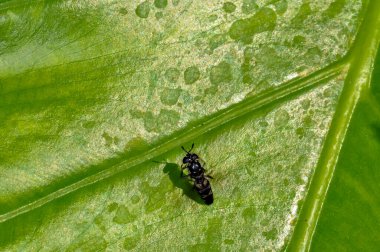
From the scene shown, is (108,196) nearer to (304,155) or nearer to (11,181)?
(11,181)

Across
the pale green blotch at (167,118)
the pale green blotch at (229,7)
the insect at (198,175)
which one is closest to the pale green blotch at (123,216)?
the insect at (198,175)

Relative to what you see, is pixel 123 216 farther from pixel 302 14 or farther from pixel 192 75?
pixel 302 14

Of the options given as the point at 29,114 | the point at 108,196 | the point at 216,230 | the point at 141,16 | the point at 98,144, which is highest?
the point at 141,16

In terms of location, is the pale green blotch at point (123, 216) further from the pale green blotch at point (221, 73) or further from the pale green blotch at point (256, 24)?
the pale green blotch at point (256, 24)

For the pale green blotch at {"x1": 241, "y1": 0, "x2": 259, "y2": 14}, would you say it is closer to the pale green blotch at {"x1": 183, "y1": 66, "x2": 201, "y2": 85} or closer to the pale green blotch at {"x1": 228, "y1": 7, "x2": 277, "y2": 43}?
the pale green blotch at {"x1": 228, "y1": 7, "x2": 277, "y2": 43}

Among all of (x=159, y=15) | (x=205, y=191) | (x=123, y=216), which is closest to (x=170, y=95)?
(x=159, y=15)

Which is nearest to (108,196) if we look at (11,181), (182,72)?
(11,181)
